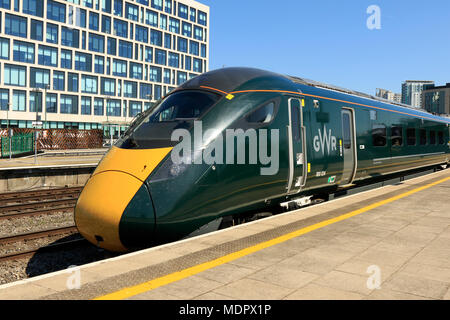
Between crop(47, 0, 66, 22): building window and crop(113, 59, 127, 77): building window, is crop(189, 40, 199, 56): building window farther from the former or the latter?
crop(47, 0, 66, 22): building window

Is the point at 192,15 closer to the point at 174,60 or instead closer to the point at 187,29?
the point at 187,29

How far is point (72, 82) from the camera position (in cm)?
6147

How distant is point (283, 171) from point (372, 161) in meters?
5.13

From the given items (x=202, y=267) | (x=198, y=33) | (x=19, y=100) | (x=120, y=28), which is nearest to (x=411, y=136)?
(x=202, y=267)

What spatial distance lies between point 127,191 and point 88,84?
62.6 meters

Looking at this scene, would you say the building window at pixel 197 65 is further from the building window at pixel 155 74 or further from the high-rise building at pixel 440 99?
the high-rise building at pixel 440 99

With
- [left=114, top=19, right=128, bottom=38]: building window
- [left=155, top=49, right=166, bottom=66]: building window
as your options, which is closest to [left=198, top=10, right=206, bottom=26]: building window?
[left=155, top=49, right=166, bottom=66]: building window

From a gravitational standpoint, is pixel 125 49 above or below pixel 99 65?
above

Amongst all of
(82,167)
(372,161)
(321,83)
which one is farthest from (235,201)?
(82,167)

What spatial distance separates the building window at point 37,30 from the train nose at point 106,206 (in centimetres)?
5993

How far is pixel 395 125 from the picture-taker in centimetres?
1357

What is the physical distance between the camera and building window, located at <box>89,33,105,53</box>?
63.0 m

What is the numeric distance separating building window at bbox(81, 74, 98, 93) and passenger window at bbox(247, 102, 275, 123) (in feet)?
200

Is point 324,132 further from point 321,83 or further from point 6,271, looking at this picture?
point 6,271
